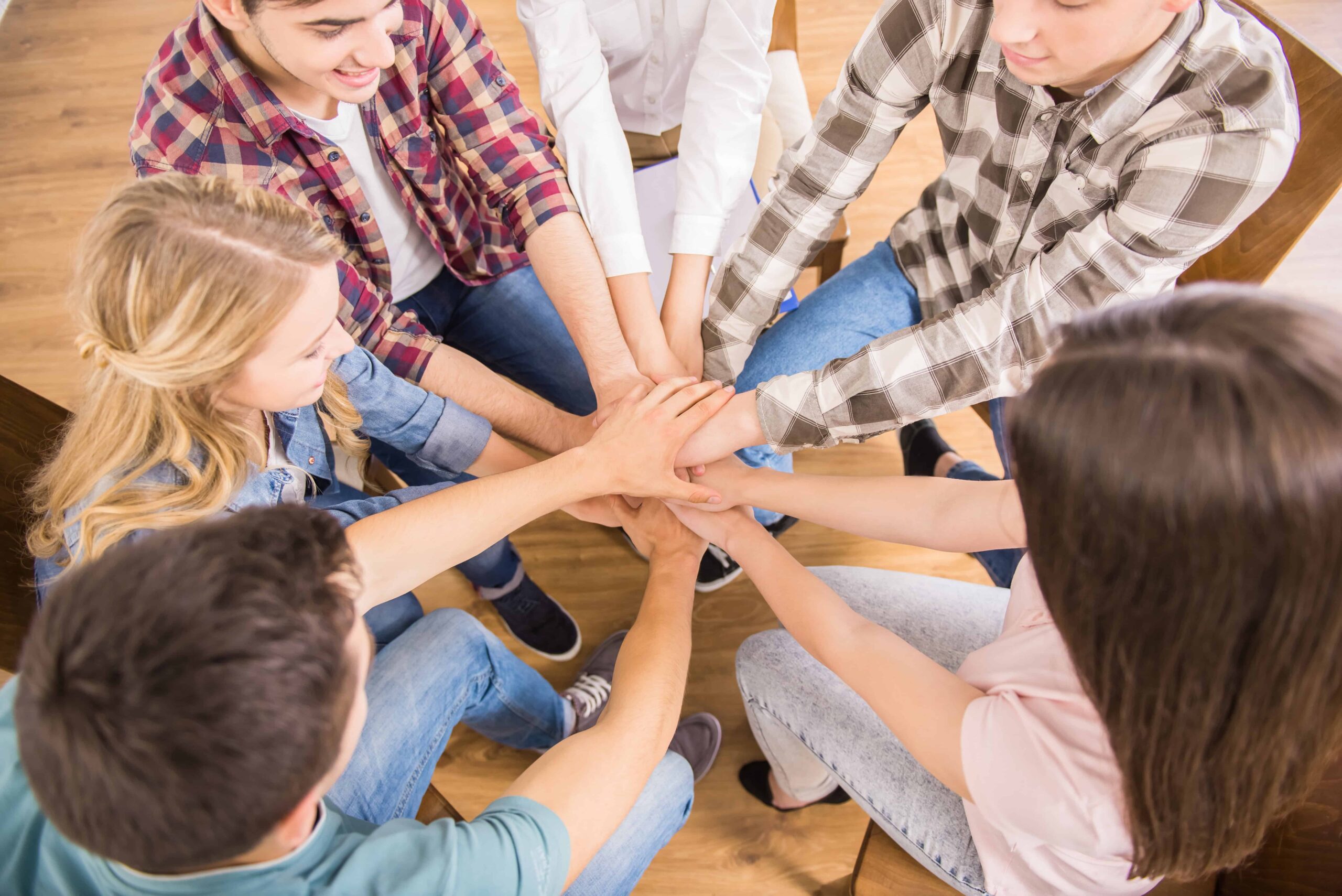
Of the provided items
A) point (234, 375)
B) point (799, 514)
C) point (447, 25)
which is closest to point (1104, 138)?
point (799, 514)

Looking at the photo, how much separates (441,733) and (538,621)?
512 millimetres

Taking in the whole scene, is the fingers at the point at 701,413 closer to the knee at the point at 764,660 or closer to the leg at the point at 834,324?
the leg at the point at 834,324

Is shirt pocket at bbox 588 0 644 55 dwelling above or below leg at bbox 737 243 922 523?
above

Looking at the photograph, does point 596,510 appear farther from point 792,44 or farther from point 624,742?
point 792,44

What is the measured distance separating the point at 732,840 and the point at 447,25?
151 cm

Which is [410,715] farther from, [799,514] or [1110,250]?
[1110,250]

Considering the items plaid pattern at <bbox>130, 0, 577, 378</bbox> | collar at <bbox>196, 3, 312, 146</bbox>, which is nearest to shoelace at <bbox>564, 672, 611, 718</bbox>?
plaid pattern at <bbox>130, 0, 577, 378</bbox>

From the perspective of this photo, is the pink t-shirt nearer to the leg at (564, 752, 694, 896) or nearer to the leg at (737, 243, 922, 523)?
the leg at (564, 752, 694, 896)

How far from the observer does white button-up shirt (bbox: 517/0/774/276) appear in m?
1.42

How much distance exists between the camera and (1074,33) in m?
0.90

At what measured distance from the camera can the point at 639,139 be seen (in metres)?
1.79

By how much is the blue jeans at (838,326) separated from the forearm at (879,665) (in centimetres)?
27

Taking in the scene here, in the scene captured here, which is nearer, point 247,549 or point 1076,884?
point 247,549

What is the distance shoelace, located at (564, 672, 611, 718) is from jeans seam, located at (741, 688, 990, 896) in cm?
41
